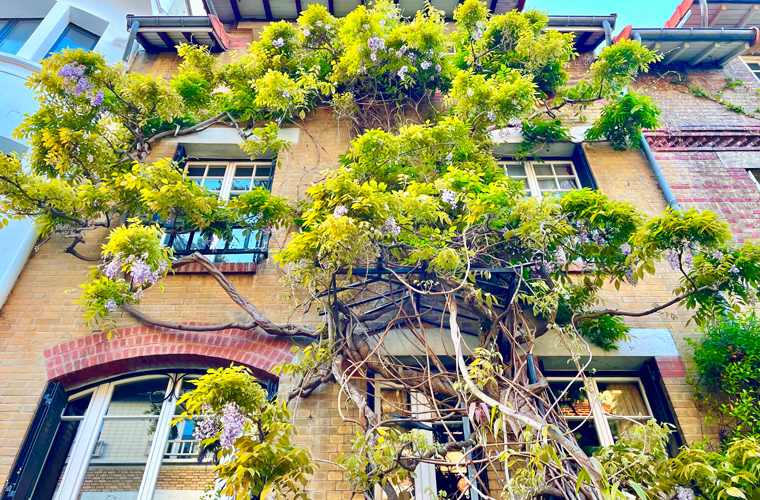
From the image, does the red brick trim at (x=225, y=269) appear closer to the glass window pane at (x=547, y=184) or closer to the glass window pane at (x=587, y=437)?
the glass window pane at (x=587, y=437)

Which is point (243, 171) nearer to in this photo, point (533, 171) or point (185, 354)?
point (185, 354)

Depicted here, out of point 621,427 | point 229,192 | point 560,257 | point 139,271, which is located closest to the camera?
point 139,271

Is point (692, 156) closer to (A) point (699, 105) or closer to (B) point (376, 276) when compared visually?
(A) point (699, 105)

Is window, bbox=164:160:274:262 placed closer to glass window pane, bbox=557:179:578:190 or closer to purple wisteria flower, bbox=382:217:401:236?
purple wisteria flower, bbox=382:217:401:236

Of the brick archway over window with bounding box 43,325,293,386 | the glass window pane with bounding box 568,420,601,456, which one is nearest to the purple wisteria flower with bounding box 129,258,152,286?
the brick archway over window with bounding box 43,325,293,386

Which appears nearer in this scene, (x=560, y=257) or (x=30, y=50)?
(x=560, y=257)

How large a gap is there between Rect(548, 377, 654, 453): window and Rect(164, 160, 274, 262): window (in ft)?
13.5

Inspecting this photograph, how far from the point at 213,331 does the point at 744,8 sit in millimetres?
11766

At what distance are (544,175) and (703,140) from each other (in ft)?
8.32

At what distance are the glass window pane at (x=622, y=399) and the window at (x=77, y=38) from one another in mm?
11385

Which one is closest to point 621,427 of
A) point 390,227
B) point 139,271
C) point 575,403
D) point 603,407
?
point 603,407

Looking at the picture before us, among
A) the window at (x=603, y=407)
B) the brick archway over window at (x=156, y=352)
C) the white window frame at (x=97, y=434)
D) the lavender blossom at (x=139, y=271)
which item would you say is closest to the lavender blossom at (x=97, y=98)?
the lavender blossom at (x=139, y=271)

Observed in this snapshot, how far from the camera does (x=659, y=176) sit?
7344mm

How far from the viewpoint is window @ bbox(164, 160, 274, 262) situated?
6.67m
